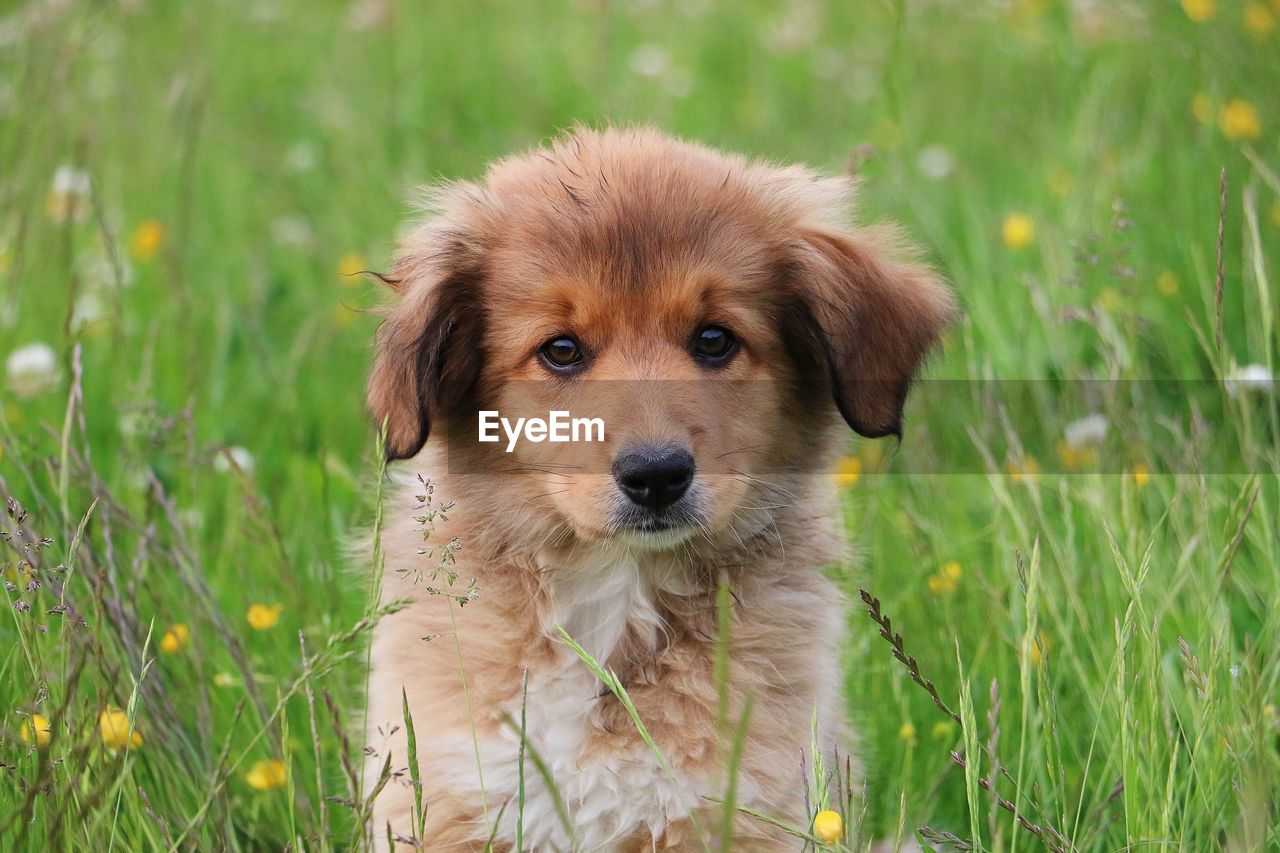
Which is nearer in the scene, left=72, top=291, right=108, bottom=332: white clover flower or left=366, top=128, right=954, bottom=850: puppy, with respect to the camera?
left=366, top=128, right=954, bottom=850: puppy

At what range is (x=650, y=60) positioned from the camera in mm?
7059

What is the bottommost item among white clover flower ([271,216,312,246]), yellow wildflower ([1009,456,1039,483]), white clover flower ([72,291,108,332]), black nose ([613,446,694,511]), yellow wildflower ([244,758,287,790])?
yellow wildflower ([244,758,287,790])

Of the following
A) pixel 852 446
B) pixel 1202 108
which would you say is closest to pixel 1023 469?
pixel 852 446

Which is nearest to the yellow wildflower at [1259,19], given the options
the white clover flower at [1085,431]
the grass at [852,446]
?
the grass at [852,446]

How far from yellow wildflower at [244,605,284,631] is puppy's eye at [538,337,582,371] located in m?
0.98

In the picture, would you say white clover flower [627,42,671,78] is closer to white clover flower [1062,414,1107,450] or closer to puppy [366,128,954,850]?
white clover flower [1062,414,1107,450]

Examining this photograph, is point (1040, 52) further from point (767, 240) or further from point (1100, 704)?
point (1100, 704)

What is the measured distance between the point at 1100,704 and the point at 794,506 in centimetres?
72

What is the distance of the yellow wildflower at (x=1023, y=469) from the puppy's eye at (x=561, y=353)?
1143 mm

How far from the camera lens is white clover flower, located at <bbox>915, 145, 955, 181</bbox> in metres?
5.55

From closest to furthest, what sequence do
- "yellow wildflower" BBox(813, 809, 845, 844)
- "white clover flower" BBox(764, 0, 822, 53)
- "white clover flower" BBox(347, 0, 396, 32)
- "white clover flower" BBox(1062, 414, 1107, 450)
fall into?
"yellow wildflower" BBox(813, 809, 845, 844)
"white clover flower" BBox(1062, 414, 1107, 450)
"white clover flower" BBox(347, 0, 396, 32)
"white clover flower" BBox(764, 0, 822, 53)

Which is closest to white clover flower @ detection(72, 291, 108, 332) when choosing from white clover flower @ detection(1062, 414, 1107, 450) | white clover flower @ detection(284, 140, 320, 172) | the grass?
the grass

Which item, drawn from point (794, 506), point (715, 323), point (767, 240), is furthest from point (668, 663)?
point (767, 240)

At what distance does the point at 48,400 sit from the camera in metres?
3.89
